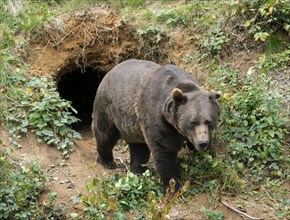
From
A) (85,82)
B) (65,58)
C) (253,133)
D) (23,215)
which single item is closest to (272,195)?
(253,133)

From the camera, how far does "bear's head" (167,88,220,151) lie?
22.6 feet

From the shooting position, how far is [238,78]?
930 cm

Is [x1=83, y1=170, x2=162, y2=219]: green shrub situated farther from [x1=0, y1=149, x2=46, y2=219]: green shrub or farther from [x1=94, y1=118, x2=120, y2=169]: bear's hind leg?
[x1=94, y1=118, x2=120, y2=169]: bear's hind leg

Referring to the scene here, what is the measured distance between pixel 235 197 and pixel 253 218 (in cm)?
64

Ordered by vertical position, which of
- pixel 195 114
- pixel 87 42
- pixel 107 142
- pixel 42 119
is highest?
pixel 195 114

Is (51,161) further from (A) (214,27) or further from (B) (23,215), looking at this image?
(A) (214,27)

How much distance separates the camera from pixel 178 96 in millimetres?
7062

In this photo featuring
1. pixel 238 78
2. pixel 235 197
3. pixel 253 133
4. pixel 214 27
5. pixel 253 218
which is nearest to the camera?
pixel 253 218

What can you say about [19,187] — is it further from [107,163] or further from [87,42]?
[87,42]

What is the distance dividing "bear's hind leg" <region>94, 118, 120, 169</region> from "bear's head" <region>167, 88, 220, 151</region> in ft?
5.66

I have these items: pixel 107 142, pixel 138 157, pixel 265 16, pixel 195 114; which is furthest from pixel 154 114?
pixel 265 16

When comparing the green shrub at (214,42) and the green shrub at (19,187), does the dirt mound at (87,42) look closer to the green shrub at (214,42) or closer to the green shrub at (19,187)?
the green shrub at (214,42)

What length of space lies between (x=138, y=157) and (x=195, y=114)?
1.97 meters

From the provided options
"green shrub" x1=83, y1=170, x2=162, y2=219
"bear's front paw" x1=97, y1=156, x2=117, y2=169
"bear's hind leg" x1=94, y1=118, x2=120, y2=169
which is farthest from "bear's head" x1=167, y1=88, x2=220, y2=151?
"bear's front paw" x1=97, y1=156, x2=117, y2=169
